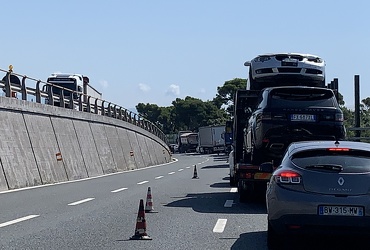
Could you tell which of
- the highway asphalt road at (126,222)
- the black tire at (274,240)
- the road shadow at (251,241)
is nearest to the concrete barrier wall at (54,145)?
the highway asphalt road at (126,222)

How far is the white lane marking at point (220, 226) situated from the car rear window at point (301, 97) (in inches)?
139

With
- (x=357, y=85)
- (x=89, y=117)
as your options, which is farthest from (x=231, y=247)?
(x=89, y=117)

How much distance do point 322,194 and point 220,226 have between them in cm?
353

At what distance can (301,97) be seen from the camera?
15109 mm

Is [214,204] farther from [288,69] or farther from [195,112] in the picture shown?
[195,112]

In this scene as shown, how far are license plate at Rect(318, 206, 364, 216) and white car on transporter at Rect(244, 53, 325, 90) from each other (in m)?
10.3

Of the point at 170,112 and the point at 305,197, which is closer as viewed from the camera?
the point at 305,197

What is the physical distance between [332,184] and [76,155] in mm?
25860

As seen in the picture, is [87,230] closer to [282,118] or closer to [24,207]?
[24,207]

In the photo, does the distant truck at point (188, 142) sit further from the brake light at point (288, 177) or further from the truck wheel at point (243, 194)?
the brake light at point (288, 177)

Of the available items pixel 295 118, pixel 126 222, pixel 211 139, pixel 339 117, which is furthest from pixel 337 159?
pixel 211 139

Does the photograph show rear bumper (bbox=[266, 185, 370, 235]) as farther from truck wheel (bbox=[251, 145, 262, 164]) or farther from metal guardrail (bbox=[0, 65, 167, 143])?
metal guardrail (bbox=[0, 65, 167, 143])

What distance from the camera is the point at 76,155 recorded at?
33.3m

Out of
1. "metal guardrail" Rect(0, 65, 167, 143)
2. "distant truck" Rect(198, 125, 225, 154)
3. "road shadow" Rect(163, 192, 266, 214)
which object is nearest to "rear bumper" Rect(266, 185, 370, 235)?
"road shadow" Rect(163, 192, 266, 214)
